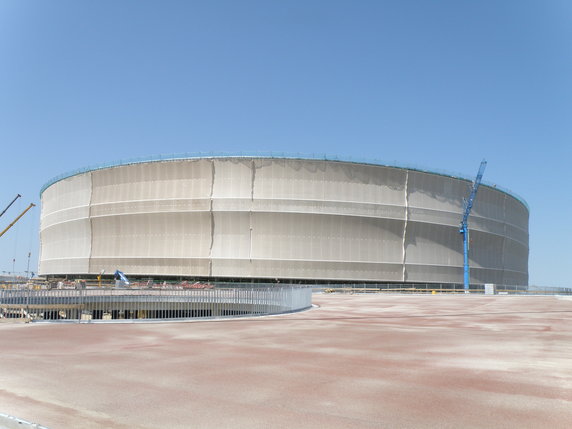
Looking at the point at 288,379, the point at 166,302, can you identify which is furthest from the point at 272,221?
the point at 288,379

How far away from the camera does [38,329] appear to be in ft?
62.7

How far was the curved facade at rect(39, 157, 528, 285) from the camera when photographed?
69.7 m

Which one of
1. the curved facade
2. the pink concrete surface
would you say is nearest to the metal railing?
the pink concrete surface

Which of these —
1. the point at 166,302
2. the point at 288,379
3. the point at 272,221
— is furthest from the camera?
the point at 272,221

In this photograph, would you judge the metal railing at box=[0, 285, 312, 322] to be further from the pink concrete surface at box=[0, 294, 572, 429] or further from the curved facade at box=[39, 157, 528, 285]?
the curved facade at box=[39, 157, 528, 285]

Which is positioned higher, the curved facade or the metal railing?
the curved facade

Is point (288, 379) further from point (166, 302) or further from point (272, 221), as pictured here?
point (272, 221)

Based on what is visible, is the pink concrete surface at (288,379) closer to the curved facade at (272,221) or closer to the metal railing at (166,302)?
the metal railing at (166,302)

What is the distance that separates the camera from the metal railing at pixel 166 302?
2603 cm

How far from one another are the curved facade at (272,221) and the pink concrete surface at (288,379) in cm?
5230

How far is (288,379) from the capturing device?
9.57 metres

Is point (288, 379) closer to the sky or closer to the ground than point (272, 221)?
closer to the ground

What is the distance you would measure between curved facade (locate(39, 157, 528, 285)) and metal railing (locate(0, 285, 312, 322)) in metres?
28.4

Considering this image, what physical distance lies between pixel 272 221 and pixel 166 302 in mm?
33660
